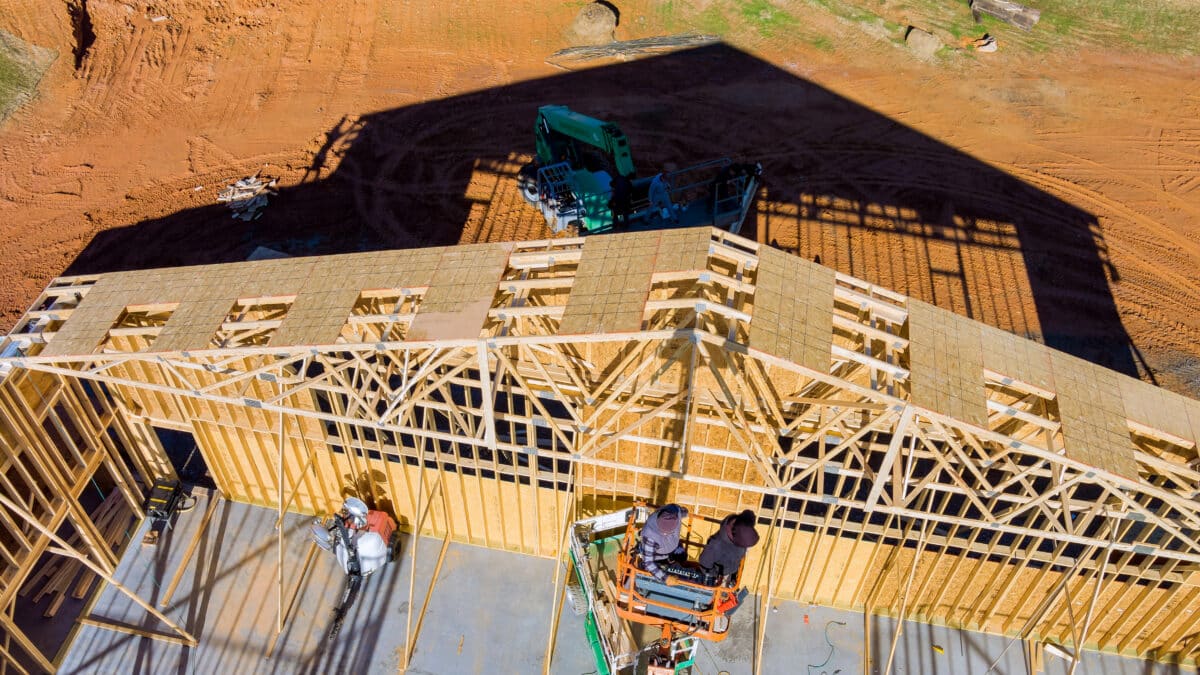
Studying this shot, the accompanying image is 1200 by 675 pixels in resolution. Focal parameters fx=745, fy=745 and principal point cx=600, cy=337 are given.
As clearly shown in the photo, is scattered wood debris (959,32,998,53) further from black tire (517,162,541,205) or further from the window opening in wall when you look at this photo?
the window opening in wall

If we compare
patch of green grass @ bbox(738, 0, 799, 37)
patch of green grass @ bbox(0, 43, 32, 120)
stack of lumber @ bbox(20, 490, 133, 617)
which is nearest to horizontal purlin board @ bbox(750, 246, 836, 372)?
stack of lumber @ bbox(20, 490, 133, 617)

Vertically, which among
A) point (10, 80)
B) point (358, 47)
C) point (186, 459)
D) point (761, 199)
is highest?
point (358, 47)

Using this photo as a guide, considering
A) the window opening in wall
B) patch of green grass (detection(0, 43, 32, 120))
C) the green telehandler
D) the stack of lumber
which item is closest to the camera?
the stack of lumber

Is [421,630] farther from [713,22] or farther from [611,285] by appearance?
[713,22]

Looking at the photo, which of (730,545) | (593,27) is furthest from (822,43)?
(730,545)

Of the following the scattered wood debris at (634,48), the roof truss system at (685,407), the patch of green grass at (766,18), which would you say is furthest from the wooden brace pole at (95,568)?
the patch of green grass at (766,18)

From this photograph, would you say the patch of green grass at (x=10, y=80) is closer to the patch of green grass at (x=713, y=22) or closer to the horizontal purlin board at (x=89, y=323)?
the horizontal purlin board at (x=89, y=323)

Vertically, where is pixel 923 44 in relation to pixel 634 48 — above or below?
above
